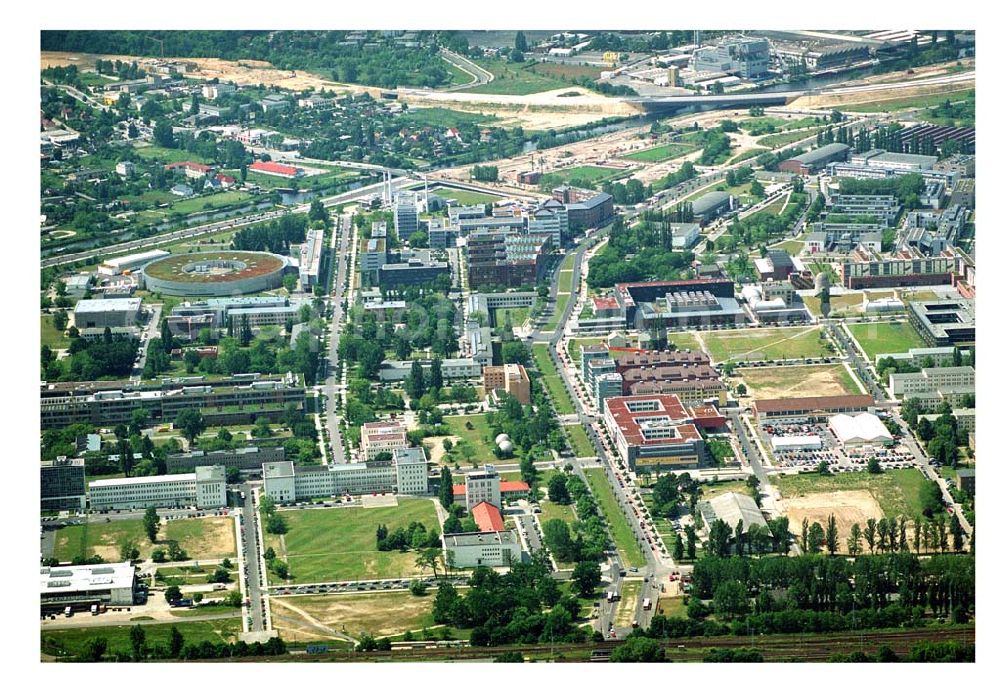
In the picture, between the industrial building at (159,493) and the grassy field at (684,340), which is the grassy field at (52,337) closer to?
the industrial building at (159,493)

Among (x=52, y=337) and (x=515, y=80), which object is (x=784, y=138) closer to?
(x=515, y=80)

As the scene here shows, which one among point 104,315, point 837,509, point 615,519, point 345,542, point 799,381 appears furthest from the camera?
point 104,315

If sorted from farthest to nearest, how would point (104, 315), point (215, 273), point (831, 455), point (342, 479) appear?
point (215, 273) → point (104, 315) → point (831, 455) → point (342, 479)

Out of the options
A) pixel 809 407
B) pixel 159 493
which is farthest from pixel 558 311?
pixel 159 493

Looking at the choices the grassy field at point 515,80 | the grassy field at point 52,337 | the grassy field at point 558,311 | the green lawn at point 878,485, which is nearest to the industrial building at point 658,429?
the green lawn at point 878,485

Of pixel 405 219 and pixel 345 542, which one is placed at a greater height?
pixel 405 219

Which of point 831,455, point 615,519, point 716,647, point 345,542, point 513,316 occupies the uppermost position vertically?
point 513,316

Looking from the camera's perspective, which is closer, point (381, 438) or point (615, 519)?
point (615, 519)

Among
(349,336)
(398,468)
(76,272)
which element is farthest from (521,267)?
(398,468)
